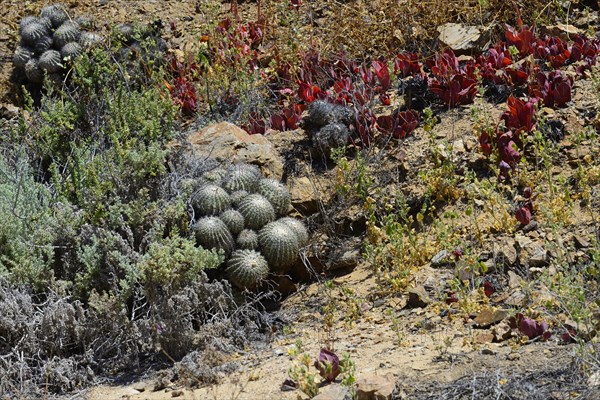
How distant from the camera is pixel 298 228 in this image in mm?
6086

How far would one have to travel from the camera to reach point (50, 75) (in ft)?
27.5

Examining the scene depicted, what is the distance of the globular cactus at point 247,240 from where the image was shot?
590 cm

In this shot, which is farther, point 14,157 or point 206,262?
point 14,157

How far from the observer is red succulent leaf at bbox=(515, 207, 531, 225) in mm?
5645

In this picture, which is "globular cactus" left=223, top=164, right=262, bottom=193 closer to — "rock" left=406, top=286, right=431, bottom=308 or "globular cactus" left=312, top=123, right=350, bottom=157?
"globular cactus" left=312, top=123, right=350, bottom=157

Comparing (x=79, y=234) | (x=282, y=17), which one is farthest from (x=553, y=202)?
(x=282, y=17)

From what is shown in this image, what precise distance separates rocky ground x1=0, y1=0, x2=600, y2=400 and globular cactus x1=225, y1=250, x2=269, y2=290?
30cm

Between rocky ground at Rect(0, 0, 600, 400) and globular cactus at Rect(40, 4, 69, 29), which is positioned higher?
globular cactus at Rect(40, 4, 69, 29)

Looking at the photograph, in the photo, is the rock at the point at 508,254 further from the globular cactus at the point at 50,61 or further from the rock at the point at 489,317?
the globular cactus at the point at 50,61

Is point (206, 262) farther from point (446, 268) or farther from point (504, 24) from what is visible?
point (504, 24)

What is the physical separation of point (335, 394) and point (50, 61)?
5264mm

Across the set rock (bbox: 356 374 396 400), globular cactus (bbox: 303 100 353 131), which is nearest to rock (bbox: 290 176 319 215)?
globular cactus (bbox: 303 100 353 131)

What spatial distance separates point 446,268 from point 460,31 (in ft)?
9.26

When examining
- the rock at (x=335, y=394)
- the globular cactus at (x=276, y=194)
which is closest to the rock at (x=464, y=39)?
the globular cactus at (x=276, y=194)
